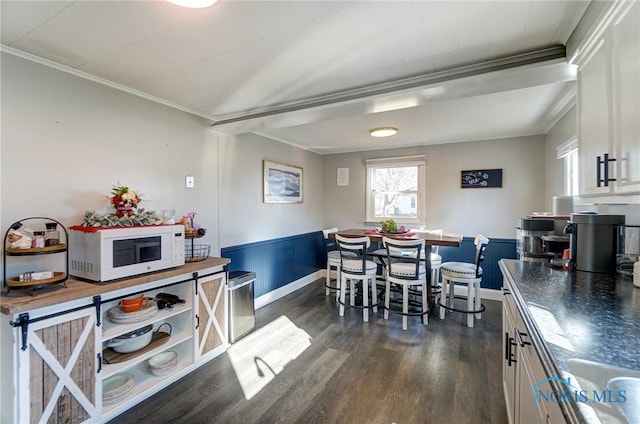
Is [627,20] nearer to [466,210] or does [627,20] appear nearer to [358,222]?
[466,210]

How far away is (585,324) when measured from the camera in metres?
1.09

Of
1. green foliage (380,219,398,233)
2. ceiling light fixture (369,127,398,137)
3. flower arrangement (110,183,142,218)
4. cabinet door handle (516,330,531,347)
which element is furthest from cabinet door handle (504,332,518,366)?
flower arrangement (110,183,142,218)

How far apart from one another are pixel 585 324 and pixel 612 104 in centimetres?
98

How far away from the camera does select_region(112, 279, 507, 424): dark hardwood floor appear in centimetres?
191

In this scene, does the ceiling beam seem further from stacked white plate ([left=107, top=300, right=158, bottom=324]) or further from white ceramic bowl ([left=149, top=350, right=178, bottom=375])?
white ceramic bowl ([left=149, top=350, right=178, bottom=375])

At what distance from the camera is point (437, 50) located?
177 cm

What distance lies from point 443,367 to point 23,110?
143 inches

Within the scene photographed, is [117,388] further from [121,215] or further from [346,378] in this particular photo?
[346,378]

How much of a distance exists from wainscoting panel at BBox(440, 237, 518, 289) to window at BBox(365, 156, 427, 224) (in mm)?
755

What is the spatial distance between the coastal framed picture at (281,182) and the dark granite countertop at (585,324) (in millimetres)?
3098

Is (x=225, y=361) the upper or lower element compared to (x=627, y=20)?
lower

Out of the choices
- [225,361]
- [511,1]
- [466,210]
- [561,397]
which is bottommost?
[225,361]

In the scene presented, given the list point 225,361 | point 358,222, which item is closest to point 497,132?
point 358,222

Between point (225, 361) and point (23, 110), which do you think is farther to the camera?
point (225, 361)
